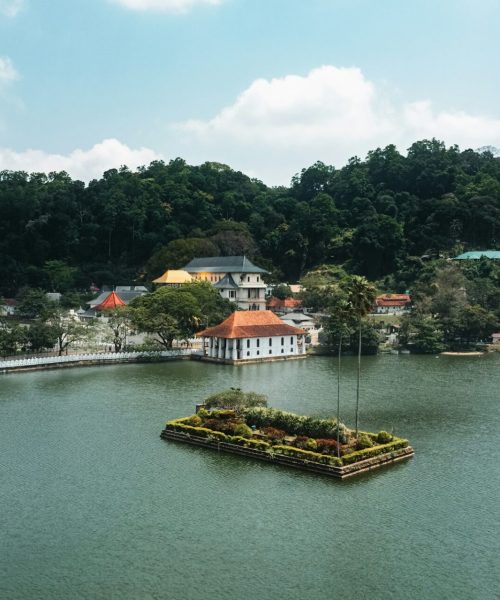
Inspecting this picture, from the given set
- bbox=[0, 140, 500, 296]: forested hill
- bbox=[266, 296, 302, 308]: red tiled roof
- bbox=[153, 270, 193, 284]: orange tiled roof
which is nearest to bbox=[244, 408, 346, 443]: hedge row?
bbox=[266, 296, 302, 308]: red tiled roof

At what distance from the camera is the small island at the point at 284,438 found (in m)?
30.9

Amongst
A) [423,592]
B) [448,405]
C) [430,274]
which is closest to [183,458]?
[423,592]

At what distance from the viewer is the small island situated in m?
30.9

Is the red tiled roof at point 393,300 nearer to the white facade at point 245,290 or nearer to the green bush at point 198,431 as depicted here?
the white facade at point 245,290

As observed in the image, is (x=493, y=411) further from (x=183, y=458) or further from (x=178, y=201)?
(x=178, y=201)

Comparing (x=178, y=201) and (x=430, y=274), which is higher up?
(x=178, y=201)

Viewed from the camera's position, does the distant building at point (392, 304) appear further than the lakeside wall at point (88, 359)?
Yes

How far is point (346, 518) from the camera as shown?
25766mm

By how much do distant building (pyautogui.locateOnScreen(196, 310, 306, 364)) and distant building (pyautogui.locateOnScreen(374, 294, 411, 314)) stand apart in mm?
24610

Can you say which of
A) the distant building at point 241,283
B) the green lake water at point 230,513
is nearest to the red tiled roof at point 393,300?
the distant building at point 241,283

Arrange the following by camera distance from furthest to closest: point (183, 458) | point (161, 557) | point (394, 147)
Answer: point (394, 147)
point (183, 458)
point (161, 557)

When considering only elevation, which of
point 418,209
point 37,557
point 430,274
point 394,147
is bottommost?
point 37,557

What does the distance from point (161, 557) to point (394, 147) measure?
386ft

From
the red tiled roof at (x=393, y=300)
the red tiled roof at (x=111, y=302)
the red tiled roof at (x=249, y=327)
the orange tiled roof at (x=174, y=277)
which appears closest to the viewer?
the red tiled roof at (x=249, y=327)
